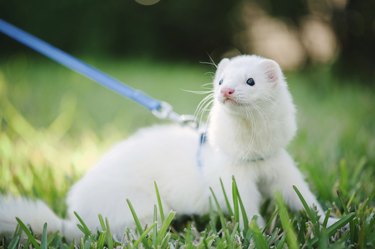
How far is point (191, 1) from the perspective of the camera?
912 centimetres

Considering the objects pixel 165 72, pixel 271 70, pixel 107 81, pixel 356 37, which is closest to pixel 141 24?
pixel 165 72

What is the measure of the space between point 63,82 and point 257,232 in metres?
4.41

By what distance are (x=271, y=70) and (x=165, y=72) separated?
556 cm

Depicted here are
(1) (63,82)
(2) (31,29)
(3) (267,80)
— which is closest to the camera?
(3) (267,80)

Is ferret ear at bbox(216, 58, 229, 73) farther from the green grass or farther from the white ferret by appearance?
the green grass

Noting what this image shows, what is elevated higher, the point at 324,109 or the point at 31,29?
the point at 31,29

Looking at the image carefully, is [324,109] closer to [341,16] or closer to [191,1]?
[341,16]

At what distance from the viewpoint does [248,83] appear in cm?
138

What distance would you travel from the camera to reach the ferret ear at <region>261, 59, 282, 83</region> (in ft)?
4.62

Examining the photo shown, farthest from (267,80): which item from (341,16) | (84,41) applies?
(84,41)

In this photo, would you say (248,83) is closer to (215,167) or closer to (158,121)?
(215,167)

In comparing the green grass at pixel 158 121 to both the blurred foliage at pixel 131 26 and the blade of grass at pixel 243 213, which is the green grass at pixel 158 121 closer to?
the blade of grass at pixel 243 213

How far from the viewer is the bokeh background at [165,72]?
7.66ft

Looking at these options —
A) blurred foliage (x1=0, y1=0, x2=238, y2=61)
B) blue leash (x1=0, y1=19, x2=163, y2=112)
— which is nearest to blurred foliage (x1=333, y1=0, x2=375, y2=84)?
blurred foliage (x1=0, y1=0, x2=238, y2=61)
